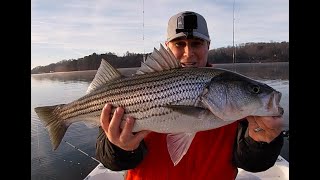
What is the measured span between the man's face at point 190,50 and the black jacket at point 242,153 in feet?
2.76

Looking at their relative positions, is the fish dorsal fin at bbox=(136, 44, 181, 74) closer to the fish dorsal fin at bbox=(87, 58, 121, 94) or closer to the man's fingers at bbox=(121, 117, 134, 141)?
the fish dorsal fin at bbox=(87, 58, 121, 94)

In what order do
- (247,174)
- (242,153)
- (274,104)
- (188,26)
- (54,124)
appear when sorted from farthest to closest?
(247,174) < (188,26) < (54,124) < (242,153) < (274,104)

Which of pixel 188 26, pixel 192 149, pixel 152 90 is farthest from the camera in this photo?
pixel 188 26

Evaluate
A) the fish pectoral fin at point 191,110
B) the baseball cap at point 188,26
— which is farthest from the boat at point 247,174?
the fish pectoral fin at point 191,110

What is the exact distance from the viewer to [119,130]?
10.1 ft

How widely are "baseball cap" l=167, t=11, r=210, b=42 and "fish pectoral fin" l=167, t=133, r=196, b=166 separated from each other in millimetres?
1207

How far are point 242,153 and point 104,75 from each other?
1.58 m

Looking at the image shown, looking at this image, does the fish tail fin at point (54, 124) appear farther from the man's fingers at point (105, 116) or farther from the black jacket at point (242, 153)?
the man's fingers at point (105, 116)

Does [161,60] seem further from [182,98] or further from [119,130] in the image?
[119,130]

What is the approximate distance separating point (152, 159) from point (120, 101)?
31.3 inches

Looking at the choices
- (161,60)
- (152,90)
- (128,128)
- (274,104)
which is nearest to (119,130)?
(128,128)

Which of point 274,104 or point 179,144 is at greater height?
point 274,104

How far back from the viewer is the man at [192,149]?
3119mm
